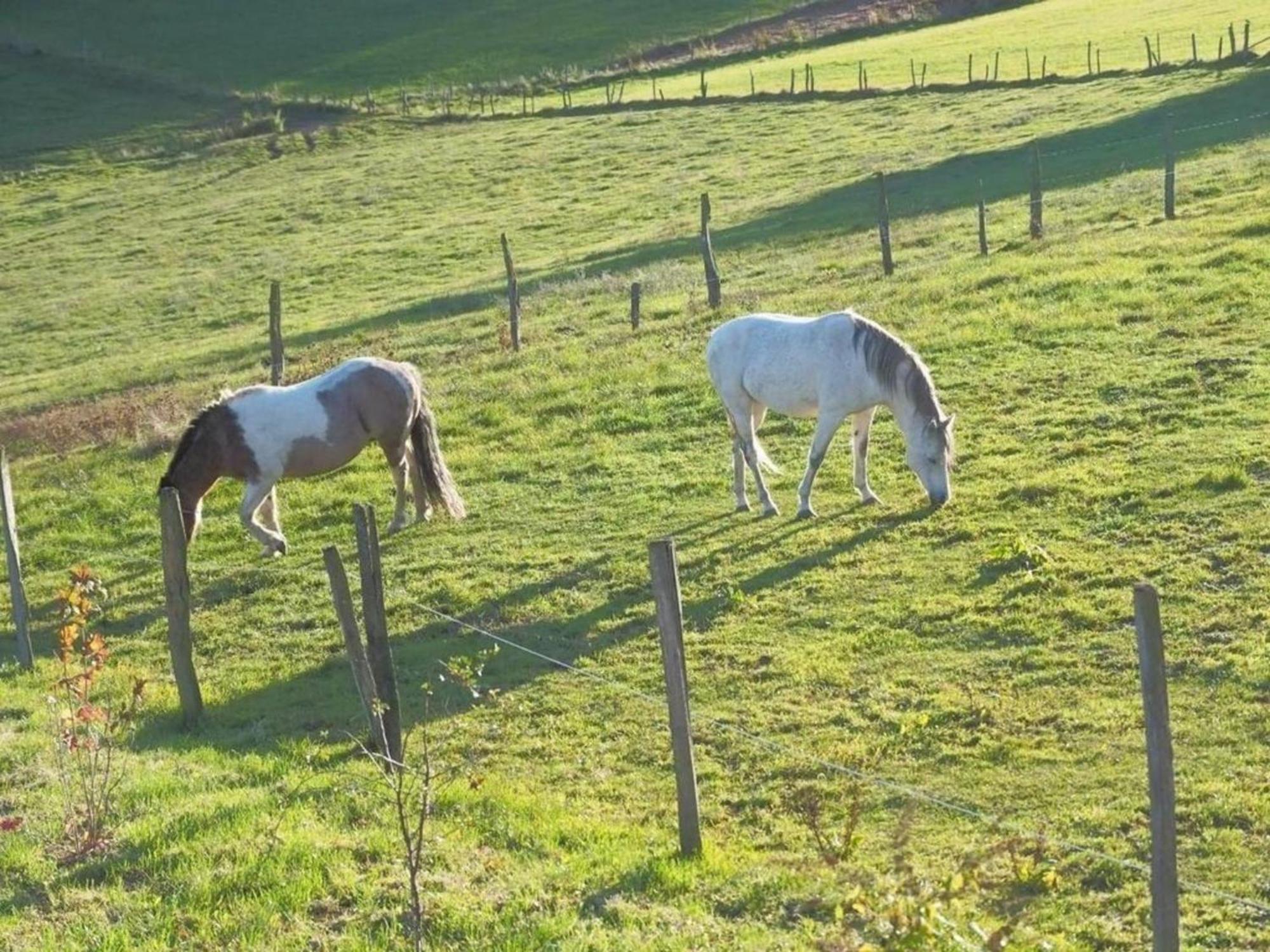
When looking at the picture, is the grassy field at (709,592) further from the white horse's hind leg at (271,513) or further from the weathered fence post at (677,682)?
the white horse's hind leg at (271,513)

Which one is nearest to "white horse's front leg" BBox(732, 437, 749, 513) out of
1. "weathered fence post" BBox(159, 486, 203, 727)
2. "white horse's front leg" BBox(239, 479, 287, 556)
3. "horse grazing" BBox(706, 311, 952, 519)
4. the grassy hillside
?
"horse grazing" BBox(706, 311, 952, 519)

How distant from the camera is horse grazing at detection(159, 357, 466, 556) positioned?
15695 mm

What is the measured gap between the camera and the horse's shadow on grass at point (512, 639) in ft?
37.4

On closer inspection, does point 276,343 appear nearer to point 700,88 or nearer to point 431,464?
point 431,464

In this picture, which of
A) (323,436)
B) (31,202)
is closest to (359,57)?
(31,202)

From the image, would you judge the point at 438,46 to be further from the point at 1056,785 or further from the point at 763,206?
the point at 1056,785

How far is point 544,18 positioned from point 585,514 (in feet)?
186

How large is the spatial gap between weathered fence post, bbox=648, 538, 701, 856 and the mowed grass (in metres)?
39.9

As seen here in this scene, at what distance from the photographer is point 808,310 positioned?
75.4 ft

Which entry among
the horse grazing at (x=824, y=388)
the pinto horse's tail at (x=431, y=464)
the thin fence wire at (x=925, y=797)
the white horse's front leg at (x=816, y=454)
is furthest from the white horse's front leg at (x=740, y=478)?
the thin fence wire at (x=925, y=797)

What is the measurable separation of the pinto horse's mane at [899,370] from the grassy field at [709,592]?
106 centimetres

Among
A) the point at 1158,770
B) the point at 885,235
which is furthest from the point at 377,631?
the point at 885,235

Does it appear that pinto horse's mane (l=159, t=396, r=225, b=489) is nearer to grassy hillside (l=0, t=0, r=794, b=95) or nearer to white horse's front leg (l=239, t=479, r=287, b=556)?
white horse's front leg (l=239, t=479, r=287, b=556)

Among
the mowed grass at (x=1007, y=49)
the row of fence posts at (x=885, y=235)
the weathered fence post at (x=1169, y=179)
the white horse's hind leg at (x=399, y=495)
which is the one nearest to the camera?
the white horse's hind leg at (x=399, y=495)
